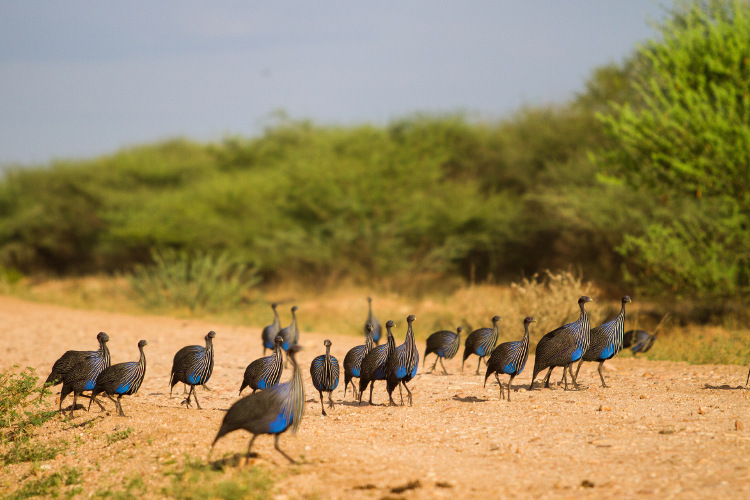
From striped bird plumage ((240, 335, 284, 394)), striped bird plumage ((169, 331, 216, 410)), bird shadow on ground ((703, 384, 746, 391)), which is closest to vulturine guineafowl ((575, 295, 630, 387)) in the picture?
bird shadow on ground ((703, 384, 746, 391))

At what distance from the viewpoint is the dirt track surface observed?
15.6 ft

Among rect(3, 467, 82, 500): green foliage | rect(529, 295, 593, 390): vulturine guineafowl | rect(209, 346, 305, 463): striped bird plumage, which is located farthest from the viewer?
rect(529, 295, 593, 390): vulturine guineafowl

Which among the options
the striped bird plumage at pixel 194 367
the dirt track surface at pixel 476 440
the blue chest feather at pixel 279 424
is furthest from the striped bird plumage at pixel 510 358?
the striped bird plumage at pixel 194 367

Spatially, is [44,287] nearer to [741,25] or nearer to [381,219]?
[381,219]

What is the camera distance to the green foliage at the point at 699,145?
489 inches

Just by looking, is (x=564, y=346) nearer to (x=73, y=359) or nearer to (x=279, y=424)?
(x=279, y=424)

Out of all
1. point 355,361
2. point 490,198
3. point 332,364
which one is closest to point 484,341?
point 355,361

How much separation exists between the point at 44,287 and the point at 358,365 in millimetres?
24521

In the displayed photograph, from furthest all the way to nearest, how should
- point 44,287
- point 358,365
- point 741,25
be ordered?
point 44,287 → point 741,25 → point 358,365

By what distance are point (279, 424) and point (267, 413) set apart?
0.41ft

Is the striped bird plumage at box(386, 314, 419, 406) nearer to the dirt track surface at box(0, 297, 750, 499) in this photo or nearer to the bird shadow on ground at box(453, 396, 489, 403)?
the dirt track surface at box(0, 297, 750, 499)

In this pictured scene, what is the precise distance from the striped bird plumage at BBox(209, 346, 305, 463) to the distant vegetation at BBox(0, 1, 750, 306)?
8722mm

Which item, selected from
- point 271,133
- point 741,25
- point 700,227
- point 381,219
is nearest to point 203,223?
point 381,219

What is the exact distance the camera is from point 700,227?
15094mm
